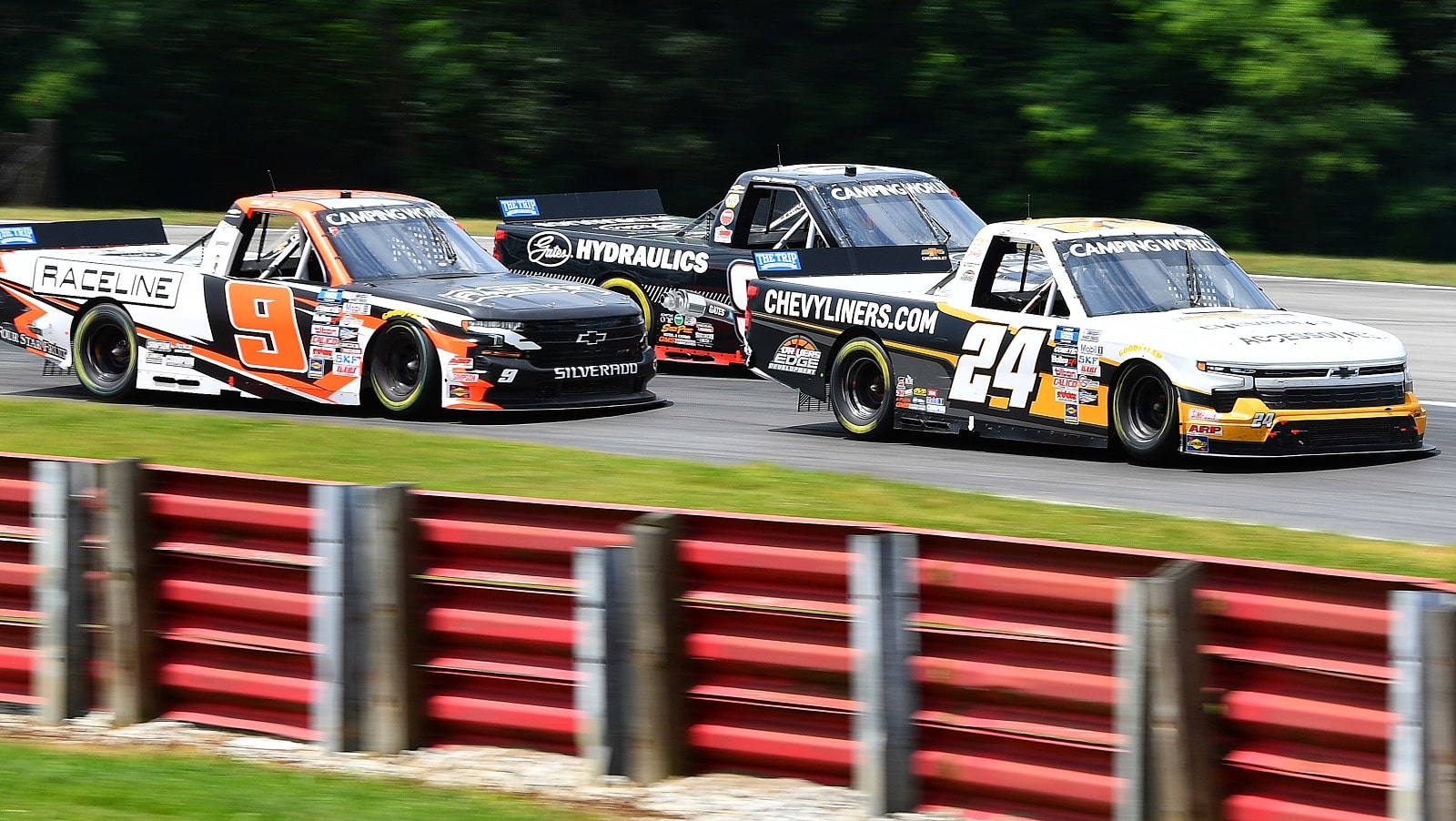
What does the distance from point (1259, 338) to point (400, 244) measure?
6.54 m

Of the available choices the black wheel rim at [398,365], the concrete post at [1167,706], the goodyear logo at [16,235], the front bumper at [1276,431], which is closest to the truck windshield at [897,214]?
the black wheel rim at [398,365]

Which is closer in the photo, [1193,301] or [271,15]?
[1193,301]

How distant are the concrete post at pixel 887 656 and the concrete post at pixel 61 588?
2.89 metres

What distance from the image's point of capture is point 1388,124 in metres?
26.3

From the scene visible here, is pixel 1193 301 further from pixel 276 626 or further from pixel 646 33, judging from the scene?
pixel 646 33

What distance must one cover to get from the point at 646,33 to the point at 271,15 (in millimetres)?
7274

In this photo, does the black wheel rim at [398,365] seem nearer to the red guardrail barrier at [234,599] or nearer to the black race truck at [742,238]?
the black race truck at [742,238]

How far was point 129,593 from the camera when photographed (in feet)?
22.3

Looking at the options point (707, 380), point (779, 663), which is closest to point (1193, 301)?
point (707, 380)

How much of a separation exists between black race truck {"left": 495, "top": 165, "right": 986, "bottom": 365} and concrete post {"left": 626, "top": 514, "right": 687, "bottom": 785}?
961 centimetres

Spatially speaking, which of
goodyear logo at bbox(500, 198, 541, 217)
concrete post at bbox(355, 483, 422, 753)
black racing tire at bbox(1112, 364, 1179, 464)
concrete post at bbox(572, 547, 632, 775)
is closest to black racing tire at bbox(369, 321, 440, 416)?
goodyear logo at bbox(500, 198, 541, 217)

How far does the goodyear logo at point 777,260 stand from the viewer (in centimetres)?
1430

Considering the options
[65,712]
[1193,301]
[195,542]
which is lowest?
[65,712]

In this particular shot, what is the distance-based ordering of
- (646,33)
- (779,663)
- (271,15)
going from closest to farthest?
(779,663) → (646,33) → (271,15)
